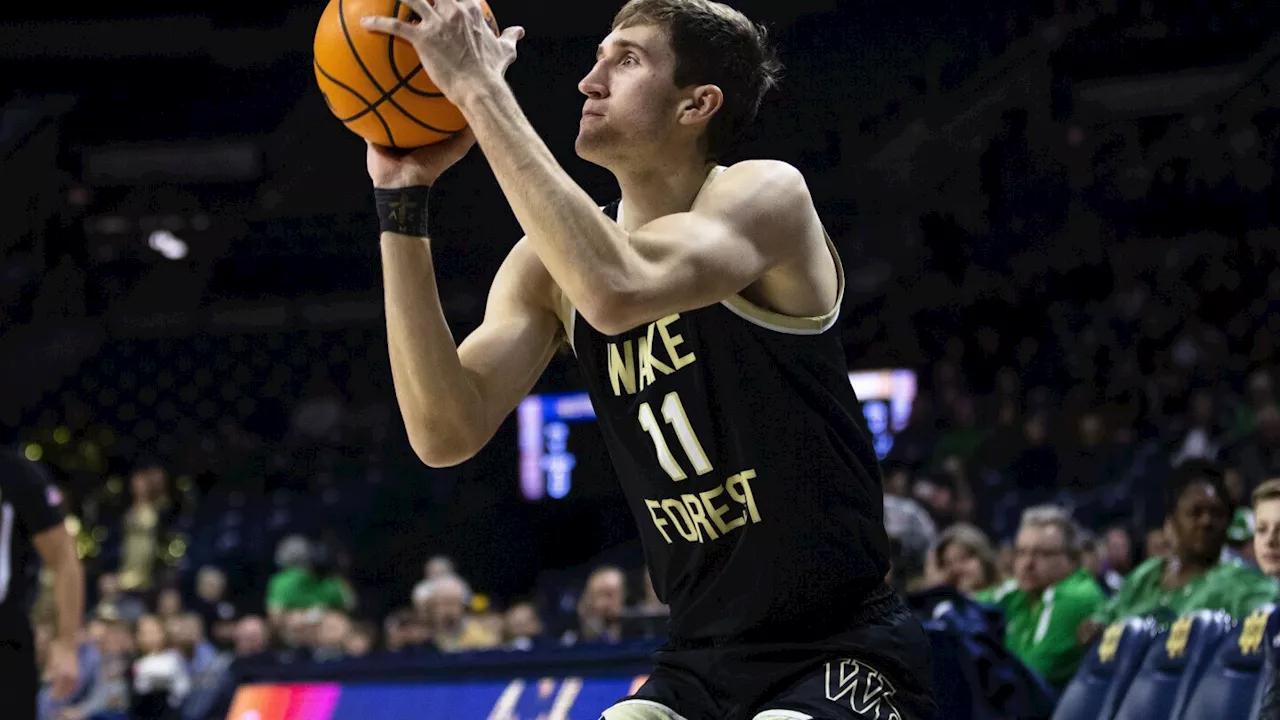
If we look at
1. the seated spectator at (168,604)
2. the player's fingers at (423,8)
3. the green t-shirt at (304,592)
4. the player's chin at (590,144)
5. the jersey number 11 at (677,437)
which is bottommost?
the green t-shirt at (304,592)

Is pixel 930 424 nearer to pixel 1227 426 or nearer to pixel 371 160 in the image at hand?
pixel 1227 426

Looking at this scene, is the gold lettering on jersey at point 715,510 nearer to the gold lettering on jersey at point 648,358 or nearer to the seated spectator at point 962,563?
the gold lettering on jersey at point 648,358

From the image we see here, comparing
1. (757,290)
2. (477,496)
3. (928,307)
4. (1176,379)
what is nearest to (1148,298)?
(1176,379)

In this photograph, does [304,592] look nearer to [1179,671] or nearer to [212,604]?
[212,604]

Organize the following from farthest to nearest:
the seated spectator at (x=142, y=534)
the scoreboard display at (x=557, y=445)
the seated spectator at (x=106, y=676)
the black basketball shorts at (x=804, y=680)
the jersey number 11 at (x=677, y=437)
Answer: the scoreboard display at (x=557, y=445) → the seated spectator at (x=142, y=534) → the seated spectator at (x=106, y=676) → the jersey number 11 at (x=677, y=437) → the black basketball shorts at (x=804, y=680)

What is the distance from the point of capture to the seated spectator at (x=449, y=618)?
8.94m

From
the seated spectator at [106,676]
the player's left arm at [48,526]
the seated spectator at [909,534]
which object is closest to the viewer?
the player's left arm at [48,526]

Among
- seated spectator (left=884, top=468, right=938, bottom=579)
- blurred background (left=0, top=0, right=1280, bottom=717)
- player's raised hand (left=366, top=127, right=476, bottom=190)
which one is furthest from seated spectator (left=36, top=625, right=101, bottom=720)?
player's raised hand (left=366, top=127, right=476, bottom=190)

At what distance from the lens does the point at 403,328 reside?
274 centimetres

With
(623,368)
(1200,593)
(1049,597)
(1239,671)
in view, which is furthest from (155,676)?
(623,368)

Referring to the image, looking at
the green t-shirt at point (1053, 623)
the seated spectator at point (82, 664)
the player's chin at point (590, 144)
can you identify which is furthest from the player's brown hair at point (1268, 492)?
the seated spectator at point (82, 664)

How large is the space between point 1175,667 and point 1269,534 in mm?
530

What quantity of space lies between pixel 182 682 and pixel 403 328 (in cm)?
732

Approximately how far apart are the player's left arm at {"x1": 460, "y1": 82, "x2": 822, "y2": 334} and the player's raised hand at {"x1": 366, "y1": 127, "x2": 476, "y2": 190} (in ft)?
1.05
